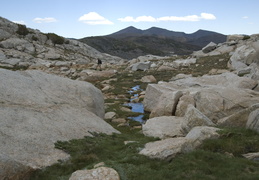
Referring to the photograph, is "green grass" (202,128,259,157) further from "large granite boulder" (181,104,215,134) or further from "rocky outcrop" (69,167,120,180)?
"rocky outcrop" (69,167,120,180)

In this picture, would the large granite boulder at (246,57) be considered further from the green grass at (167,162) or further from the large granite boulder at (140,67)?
the green grass at (167,162)

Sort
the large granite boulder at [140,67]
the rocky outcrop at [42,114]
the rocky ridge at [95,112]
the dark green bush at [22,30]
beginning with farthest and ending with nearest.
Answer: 1. the dark green bush at [22,30]
2. the large granite boulder at [140,67]
3. the rocky outcrop at [42,114]
4. the rocky ridge at [95,112]

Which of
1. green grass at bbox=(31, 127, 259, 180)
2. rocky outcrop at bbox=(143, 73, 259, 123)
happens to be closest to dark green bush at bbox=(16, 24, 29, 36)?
rocky outcrop at bbox=(143, 73, 259, 123)

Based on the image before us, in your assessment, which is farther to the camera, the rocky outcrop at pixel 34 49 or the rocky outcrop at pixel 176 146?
the rocky outcrop at pixel 34 49

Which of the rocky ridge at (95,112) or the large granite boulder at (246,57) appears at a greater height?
the large granite boulder at (246,57)

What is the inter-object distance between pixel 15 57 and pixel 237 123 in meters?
87.8

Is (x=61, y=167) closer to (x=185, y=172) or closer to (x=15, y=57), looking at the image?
(x=185, y=172)

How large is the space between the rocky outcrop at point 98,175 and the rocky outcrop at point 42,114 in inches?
153

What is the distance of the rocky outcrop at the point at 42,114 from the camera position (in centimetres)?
1800

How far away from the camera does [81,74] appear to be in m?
75.6

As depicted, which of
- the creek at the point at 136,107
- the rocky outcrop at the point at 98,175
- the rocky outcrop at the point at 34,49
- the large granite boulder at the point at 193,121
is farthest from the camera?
the rocky outcrop at the point at 34,49

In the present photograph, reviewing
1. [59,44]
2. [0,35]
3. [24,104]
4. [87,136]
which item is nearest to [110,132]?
[87,136]

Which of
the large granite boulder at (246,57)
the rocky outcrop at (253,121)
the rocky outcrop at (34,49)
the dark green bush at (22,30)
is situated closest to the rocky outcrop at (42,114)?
the rocky outcrop at (253,121)

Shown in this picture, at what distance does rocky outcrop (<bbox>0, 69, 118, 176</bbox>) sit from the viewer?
18.0 m
